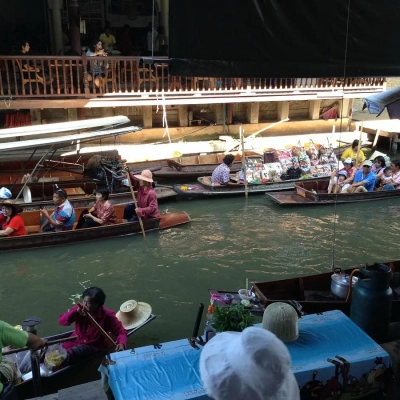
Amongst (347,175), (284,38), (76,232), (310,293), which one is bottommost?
(76,232)

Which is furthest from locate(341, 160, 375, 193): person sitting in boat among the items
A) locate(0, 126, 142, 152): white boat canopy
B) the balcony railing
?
locate(0, 126, 142, 152): white boat canopy

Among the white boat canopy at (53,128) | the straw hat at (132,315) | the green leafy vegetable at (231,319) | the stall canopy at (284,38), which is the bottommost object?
the straw hat at (132,315)

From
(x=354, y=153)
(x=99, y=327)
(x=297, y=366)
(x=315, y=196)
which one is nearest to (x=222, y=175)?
(x=315, y=196)

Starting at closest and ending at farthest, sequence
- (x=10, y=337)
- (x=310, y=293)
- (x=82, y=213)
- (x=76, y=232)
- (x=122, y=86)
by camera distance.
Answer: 1. (x=10, y=337)
2. (x=310, y=293)
3. (x=76, y=232)
4. (x=82, y=213)
5. (x=122, y=86)

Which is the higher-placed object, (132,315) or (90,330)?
(90,330)

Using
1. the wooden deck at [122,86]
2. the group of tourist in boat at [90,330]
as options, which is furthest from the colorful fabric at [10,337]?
the wooden deck at [122,86]

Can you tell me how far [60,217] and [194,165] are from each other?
207 inches

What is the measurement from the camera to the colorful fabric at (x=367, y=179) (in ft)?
38.3

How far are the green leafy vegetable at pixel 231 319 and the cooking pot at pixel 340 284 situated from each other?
211cm

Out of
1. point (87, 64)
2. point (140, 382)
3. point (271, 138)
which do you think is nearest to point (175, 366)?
point (140, 382)

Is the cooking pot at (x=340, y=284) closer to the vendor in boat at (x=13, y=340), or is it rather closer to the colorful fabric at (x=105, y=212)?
the vendor in boat at (x=13, y=340)

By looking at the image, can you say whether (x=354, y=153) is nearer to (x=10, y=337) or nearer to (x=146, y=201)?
(x=146, y=201)

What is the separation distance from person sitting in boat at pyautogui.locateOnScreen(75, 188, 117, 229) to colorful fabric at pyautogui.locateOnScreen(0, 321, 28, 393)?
5.64 m

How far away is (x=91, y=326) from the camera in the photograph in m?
5.12
